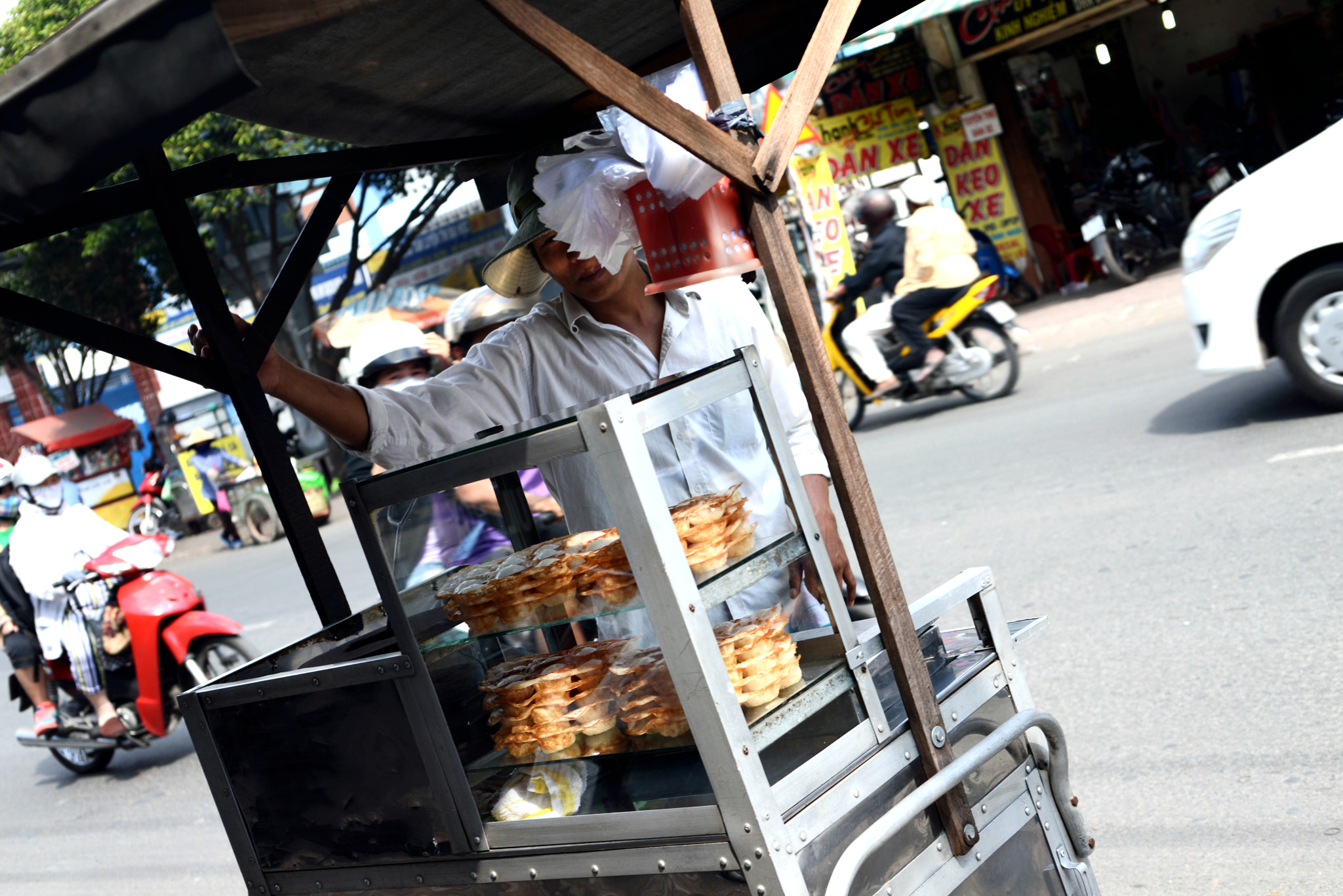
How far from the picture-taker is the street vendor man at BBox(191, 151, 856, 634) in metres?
2.39

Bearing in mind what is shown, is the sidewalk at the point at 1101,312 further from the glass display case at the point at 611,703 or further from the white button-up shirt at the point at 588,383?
the glass display case at the point at 611,703

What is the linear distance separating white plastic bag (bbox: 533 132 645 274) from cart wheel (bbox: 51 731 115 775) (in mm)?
6012

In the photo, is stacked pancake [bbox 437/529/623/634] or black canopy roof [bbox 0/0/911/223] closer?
black canopy roof [bbox 0/0/911/223]

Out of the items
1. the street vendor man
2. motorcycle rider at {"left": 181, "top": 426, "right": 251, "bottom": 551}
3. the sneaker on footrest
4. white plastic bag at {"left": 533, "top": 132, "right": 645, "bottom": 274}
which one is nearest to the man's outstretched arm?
the street vendor man

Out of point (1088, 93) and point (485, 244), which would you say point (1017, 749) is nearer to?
point (1088, 93)

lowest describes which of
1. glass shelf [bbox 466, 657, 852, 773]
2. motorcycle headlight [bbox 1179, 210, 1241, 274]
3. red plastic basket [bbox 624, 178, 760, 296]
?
glass shelf [bbox 466, 657, 852, 773]

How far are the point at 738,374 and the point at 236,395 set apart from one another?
126 centimetres

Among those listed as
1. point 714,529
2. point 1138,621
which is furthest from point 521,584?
point 1138,621

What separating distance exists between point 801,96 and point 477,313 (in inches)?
148

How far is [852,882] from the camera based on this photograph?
6.05ft

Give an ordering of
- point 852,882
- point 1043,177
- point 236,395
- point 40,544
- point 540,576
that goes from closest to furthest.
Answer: point 852,882 < point 540,576 < point 236,395 < point 40,544 < point 1043,177

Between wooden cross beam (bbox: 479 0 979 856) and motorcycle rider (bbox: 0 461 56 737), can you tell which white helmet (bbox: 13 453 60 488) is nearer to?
motorcycle rider (bbox: 0 461 56 737)

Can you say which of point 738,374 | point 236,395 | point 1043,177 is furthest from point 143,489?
point 738,374

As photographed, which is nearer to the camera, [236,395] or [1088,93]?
[236,395]
